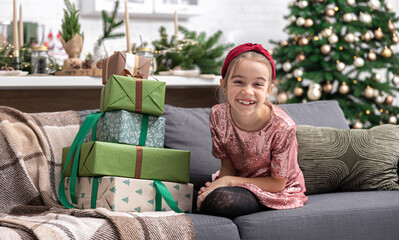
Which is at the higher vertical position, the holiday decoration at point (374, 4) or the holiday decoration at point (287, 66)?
the holiday decoration at point (374, 4)

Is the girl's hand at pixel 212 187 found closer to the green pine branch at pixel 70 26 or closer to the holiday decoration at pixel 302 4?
the green pine branch at pixel 70 26

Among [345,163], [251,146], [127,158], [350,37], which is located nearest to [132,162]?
[127,158]

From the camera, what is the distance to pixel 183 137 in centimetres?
212

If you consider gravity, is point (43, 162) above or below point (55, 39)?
below

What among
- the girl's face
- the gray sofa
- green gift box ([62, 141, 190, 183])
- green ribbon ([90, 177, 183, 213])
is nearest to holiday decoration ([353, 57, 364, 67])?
the gray sofa

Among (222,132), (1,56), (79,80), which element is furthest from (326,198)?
(1,56)

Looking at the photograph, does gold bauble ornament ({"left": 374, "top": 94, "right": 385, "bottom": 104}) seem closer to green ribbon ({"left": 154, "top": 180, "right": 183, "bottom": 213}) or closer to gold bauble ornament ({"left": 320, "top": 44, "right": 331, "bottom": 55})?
gold bauble ornament ({"left": 320, "top": 44, "right": 331, "bottom": 55})

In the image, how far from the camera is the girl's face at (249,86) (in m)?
1.75

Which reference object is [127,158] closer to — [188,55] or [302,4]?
[188,55]

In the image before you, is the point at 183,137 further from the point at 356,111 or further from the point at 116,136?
the point at 356,111

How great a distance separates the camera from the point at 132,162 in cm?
173

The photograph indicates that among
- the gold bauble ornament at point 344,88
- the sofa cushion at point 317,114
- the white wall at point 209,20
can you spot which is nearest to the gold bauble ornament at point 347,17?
the gold bauble ornament at point 344,88

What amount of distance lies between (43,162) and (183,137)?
0.56 m

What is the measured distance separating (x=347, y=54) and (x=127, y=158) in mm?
2558
